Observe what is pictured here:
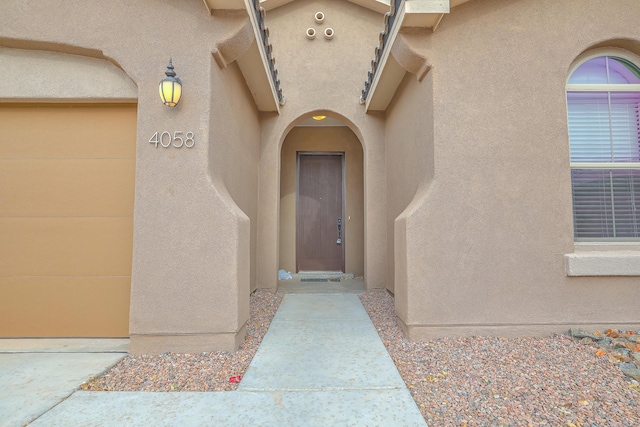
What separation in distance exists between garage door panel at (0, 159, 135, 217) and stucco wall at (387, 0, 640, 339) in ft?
10.3

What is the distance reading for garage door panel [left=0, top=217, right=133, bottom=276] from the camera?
369 centimetres

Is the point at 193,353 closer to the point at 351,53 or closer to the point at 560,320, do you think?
the point at 560,320

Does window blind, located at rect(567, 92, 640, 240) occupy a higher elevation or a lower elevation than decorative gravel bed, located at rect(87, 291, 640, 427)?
higher

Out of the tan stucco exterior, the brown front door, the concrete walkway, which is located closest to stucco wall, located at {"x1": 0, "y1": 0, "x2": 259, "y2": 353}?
the tan stucco exterior

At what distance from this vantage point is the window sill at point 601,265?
3.59 meters

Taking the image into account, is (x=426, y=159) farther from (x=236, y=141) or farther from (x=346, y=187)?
(x=346, y=187)

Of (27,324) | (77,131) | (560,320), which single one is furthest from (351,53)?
(27,324)

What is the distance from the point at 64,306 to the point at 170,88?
102 inches

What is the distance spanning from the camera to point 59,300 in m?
3.69

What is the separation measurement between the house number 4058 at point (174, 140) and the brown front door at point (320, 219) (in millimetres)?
4786

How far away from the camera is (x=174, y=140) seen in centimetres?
343

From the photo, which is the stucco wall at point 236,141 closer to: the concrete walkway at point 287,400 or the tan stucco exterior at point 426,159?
the tan stucco exterior at point 426,159

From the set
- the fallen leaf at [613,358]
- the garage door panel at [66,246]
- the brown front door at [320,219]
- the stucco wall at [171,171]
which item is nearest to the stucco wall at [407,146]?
the fallen leaf at [613,358]

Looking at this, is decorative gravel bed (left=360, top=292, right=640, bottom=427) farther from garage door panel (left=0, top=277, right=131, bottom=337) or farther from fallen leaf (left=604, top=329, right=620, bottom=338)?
garage door panel (left=0, top=277, right=131, bottom=337)
